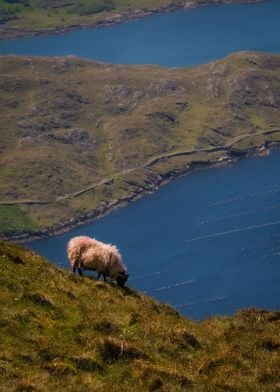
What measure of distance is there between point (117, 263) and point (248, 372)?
16.2m

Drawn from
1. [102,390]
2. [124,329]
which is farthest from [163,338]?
[102,390]

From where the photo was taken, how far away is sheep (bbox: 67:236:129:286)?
1757 inches

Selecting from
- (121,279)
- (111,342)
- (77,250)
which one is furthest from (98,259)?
(111,342)

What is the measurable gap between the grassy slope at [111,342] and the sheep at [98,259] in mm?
6199

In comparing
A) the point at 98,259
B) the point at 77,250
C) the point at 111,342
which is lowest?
the point at 98,259

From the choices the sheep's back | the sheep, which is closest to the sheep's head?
the sheep

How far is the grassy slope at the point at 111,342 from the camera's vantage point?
92.3 feet

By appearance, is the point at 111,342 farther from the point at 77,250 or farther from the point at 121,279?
the point at 77,250

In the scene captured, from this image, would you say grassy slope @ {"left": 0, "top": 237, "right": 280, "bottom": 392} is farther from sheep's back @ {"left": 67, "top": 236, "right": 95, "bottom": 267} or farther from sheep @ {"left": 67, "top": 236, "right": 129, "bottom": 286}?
sheep's back @ {"left": 67, "top": 236, "right": 95, "bottom": 267}

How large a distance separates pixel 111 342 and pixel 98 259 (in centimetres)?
1469

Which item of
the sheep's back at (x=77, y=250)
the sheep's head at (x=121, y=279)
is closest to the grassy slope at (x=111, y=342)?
the sheep's head at (x=121, y=279)

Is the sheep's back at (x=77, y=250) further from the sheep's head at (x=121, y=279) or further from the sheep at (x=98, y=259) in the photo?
the sheep's head at (x=121, y=279)

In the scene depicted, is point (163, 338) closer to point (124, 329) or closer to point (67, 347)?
point (124, 329)

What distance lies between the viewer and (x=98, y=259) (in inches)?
1769
